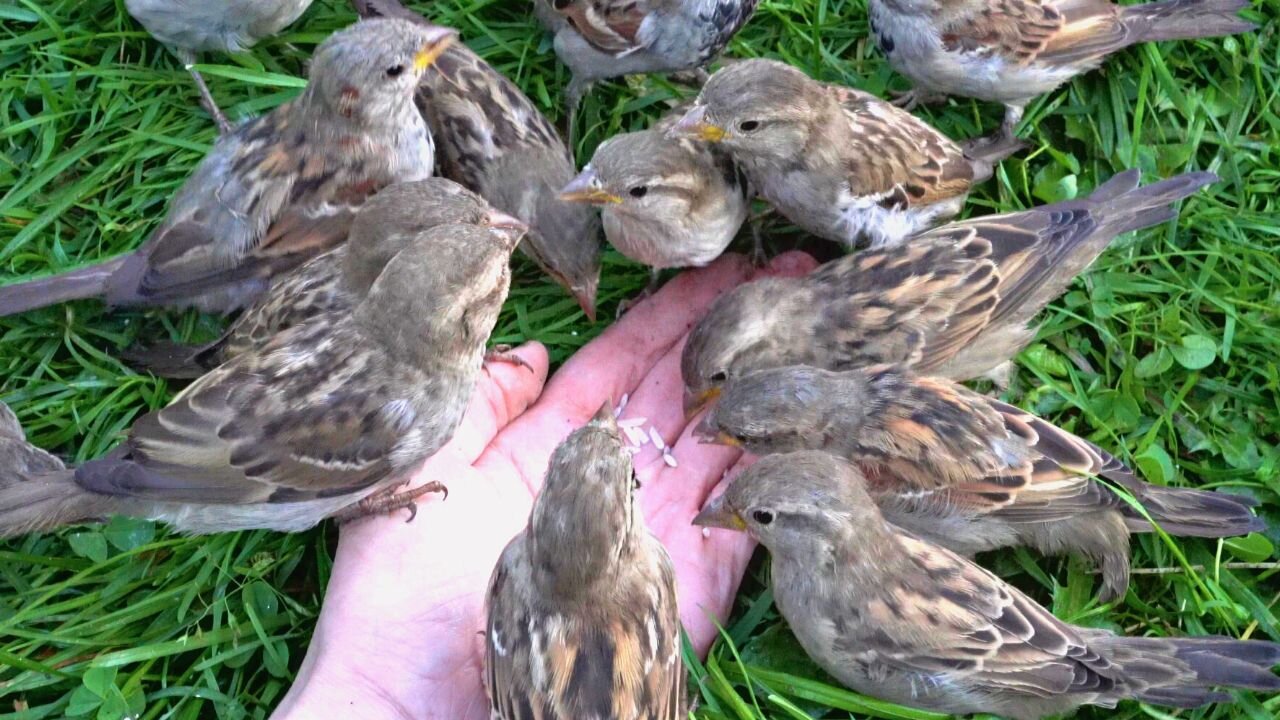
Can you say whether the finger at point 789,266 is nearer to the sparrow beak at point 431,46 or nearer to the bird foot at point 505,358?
the bird foot at point 505,358

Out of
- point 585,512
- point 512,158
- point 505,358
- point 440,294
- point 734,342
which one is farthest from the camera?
point 512,158

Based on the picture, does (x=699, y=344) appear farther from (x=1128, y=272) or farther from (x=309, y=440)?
(x=1128, y=272)

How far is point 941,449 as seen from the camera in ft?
15.6

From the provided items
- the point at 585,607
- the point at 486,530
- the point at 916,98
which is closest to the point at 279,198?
the point at 486,530

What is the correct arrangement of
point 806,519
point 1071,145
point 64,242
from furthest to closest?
point 1071,145
point 64,242
point 806,519

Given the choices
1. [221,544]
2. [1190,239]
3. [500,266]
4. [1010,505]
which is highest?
[500,266]

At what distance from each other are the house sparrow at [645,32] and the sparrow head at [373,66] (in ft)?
2.27

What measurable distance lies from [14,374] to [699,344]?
2948 mm

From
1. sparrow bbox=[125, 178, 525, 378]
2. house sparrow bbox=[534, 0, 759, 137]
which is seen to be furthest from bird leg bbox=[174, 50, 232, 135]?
house sparrow bbox=[534, 0, 759, 137]

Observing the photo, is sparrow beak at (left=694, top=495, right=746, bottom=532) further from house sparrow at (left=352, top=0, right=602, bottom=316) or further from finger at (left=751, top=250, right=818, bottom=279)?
finger at (left=751, top=250, right=818, bottom=279)

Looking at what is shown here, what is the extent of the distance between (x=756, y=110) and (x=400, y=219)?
4.88ft

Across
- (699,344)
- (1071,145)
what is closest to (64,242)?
(699,344)

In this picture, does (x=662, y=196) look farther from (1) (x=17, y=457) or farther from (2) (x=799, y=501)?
(1) (x=17, y=457)

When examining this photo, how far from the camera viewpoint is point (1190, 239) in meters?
5.87
